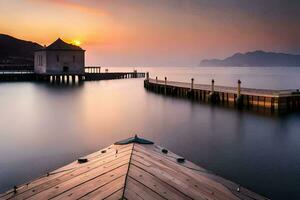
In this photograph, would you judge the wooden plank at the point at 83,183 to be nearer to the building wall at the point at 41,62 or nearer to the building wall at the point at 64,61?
the building wall at the point at 64,61

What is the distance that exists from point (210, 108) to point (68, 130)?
17895mm

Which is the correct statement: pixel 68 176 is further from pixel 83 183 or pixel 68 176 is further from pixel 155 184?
pixel 155 184

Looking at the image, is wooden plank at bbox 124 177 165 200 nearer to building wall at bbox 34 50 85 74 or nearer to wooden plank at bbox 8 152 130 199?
wooden plank at bbox 8 152 130 199

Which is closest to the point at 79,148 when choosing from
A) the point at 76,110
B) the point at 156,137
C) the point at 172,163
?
the point at 156,137

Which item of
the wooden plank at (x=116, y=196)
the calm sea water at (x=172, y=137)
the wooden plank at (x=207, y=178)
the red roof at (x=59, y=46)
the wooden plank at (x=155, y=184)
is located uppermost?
the red roof at (x=59, y=46)

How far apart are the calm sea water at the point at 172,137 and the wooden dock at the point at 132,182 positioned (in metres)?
5.90

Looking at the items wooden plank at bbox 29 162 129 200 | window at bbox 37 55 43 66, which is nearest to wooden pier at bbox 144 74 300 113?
wooden plank at bbox 29 162 129 200

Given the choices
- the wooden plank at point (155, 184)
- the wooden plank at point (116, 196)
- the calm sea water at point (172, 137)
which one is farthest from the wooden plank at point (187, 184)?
the calm sea water at point (172, 137)

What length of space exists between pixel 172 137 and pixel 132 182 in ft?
56.5

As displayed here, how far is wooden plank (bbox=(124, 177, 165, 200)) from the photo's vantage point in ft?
17.5

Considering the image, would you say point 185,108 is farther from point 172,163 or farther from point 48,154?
point 172,163

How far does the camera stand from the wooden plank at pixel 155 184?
6.06 metres

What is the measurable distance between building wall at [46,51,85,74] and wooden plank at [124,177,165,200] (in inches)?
2930

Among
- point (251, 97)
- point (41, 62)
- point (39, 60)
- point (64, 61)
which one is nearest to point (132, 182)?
point (251, 97)
